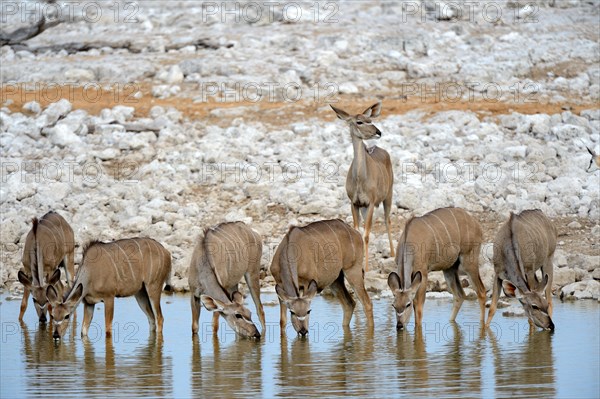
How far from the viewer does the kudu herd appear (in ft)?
41.6

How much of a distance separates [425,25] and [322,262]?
53.9 feet

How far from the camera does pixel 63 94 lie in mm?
25156

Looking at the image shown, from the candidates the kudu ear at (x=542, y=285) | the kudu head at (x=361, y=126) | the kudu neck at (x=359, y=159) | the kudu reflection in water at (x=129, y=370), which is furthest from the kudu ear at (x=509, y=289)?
the kudu neck at (x=359, y=159)

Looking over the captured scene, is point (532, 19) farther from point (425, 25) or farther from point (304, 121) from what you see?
point (304, 121)

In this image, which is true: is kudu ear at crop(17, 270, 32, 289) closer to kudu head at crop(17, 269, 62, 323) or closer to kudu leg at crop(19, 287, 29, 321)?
kudu head at crop(17, 269, 62, 323)

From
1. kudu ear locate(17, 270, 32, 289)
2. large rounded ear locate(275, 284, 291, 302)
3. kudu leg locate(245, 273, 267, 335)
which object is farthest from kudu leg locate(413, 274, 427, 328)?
kudu ear locate(17, 270, 32, 289)

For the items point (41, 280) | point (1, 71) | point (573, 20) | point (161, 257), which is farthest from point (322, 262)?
point (573, 20)

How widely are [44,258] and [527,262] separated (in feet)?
18.6

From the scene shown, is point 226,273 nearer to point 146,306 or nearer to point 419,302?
point 146,306

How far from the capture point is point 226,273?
12992 mm

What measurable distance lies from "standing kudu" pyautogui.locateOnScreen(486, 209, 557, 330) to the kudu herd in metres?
0.01

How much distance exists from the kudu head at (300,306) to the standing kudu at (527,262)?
211cm

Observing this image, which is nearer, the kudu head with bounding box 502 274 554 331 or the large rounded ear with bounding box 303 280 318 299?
the large rounded ear with bounding box 303 280 318 299

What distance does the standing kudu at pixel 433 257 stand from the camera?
1280 centimetres
